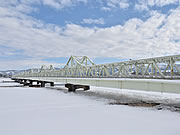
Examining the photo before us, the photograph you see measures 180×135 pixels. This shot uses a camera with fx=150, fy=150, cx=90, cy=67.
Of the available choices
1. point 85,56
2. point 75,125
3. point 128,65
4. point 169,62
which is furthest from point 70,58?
point 75,125

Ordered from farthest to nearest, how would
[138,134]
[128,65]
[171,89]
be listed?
[128,65]
[171,89]
[138,134]

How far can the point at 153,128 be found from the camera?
6.23 metres

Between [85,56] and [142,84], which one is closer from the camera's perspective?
[142,84]

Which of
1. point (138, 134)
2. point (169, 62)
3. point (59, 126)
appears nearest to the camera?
point (138, 134)

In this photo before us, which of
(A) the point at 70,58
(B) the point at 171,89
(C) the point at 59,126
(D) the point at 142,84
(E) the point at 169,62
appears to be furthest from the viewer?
(A) the point at 70,58

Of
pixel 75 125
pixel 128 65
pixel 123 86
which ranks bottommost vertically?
pixel 75 125

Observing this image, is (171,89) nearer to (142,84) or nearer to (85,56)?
(142,84)

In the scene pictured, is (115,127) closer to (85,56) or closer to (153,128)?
(153,128)

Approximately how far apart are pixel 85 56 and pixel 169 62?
60.9 m

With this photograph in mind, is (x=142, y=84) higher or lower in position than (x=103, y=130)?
higher

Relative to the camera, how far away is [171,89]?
10.7 metres

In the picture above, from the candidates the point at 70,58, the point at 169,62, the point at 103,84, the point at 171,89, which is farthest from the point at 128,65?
the point at 70,58

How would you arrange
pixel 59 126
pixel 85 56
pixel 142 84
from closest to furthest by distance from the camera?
pixel 59 126 < pixel 142 84 < pixel 85 56

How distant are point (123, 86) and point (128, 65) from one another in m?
5.53
